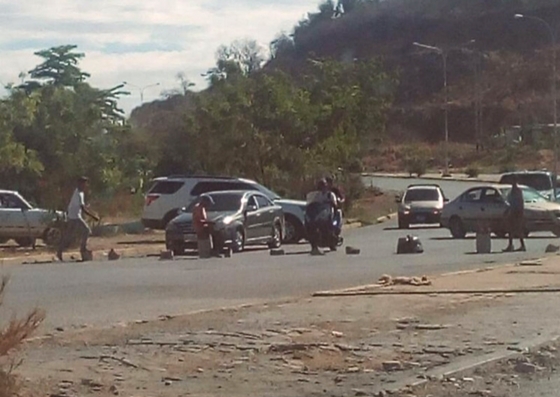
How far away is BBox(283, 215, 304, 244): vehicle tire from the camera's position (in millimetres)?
35844

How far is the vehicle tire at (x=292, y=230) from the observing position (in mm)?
35844

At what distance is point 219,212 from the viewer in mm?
31250

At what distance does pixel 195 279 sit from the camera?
72.2ft

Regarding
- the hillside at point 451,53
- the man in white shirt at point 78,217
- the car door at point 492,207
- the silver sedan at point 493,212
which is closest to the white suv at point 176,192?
the silver sedan at point 493,212

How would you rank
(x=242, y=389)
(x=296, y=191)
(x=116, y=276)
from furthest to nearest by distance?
(x=296, y=191), (x=116, y=276), (x=242, y=389)

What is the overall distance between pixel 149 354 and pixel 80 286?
8.76 meters

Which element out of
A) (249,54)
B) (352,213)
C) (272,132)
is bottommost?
(352,213)

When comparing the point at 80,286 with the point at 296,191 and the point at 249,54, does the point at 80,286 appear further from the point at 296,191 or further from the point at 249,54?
the point at 249,54

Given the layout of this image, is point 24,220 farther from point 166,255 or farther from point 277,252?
point 277,252

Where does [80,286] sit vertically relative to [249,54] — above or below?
below

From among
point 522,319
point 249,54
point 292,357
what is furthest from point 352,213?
point 249,54

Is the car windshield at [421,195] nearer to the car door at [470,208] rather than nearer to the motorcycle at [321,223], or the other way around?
the car door at [470,208]

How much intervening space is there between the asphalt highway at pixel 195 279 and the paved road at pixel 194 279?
0.5 inches

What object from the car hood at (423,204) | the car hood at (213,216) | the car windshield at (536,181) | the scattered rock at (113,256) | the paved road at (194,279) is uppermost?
the car windshield at (536,181)
